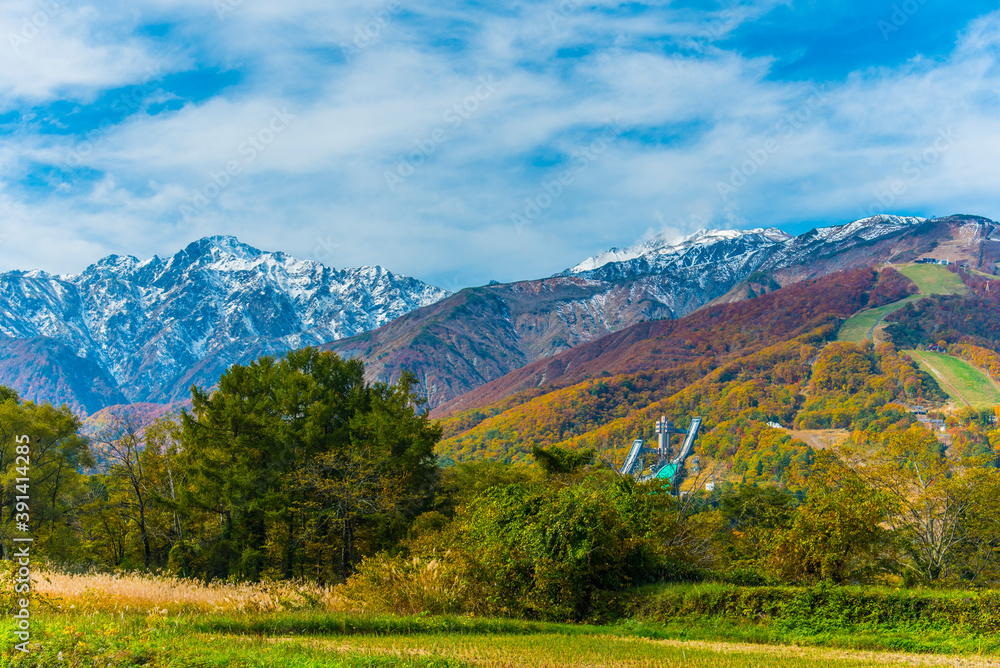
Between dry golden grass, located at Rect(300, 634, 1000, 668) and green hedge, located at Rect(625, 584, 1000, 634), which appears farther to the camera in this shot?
green hedge, located at Rect(625, 584, 1000, 634)

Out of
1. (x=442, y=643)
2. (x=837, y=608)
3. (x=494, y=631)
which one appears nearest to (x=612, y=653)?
(x=442, y=643)

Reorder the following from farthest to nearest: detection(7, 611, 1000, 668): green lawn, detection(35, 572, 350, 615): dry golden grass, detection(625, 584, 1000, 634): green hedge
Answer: detection(625, 584, 1000, 634): green hedge < detection(35, 572, 350, 615): dry golden grass < detection(7, 611, 1000, 668): green lawn

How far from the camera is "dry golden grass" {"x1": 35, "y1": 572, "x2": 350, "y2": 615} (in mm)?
16531

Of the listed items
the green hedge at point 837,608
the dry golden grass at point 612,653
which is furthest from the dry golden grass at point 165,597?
the green hedge at point 837,608

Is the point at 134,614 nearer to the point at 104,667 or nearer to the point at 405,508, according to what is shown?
the point at 104,667

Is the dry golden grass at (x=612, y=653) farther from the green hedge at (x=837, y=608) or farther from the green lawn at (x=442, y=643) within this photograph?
the green hedge at (x=837, y=608)

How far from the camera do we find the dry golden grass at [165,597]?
16.5m

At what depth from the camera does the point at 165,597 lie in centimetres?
1853

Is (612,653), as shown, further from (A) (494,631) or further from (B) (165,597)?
(B) (165,597)

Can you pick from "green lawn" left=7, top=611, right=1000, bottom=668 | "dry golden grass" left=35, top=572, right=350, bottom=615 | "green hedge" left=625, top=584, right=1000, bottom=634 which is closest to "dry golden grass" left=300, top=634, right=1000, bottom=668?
"green lawn" left=7, top=611, right=1000, bottom=668

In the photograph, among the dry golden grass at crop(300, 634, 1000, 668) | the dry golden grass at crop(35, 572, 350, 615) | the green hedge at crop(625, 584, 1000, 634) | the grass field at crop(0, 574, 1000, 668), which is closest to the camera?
the grass field at crop(0, 574, 1000, 668)

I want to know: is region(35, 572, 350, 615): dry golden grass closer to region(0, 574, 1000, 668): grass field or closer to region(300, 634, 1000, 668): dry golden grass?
region(0, 574, 1000, 668): grass field

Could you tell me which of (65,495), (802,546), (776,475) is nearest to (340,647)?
(802,546)

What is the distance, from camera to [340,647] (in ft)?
46.7
